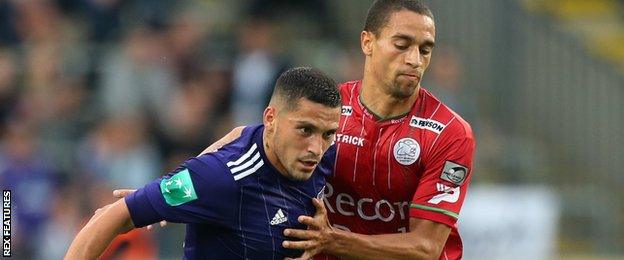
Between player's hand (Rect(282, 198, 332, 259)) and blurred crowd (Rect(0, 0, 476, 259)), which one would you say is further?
blurred crowd (Rect(0, 0, 476, 259))

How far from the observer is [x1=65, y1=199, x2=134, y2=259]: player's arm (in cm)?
658

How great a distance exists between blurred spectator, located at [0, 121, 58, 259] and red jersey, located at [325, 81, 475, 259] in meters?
5.14


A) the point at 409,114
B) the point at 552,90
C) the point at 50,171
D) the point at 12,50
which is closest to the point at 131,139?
the point at 50,171

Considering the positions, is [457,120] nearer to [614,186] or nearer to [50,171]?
[50,171]

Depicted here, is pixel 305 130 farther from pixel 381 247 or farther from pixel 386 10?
pixel 386 10

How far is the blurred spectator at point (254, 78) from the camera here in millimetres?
13531

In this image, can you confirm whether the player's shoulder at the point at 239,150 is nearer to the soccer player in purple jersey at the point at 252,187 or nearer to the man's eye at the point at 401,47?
the soccer player in purple jersey at the point at 252,187

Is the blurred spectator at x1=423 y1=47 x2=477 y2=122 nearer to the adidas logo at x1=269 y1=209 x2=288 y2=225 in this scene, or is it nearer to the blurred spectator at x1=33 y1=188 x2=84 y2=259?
the blurred spectator at x1=33 y1=188 x2=84 y2=259

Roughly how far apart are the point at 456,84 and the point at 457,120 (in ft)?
23.3

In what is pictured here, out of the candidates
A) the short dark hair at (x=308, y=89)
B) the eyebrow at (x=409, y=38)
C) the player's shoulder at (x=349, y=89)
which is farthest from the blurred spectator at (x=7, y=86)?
the short dark hair at (x=308, y=89)

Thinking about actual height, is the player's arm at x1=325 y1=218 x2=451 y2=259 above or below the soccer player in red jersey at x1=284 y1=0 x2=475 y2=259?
below

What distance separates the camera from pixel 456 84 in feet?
48.2

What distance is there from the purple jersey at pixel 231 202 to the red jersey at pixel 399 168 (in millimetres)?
605

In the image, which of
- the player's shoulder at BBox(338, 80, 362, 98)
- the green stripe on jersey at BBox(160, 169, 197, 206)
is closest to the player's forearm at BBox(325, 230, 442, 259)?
the green stripe on jersey at BBox(160, 169, 197, 206)
